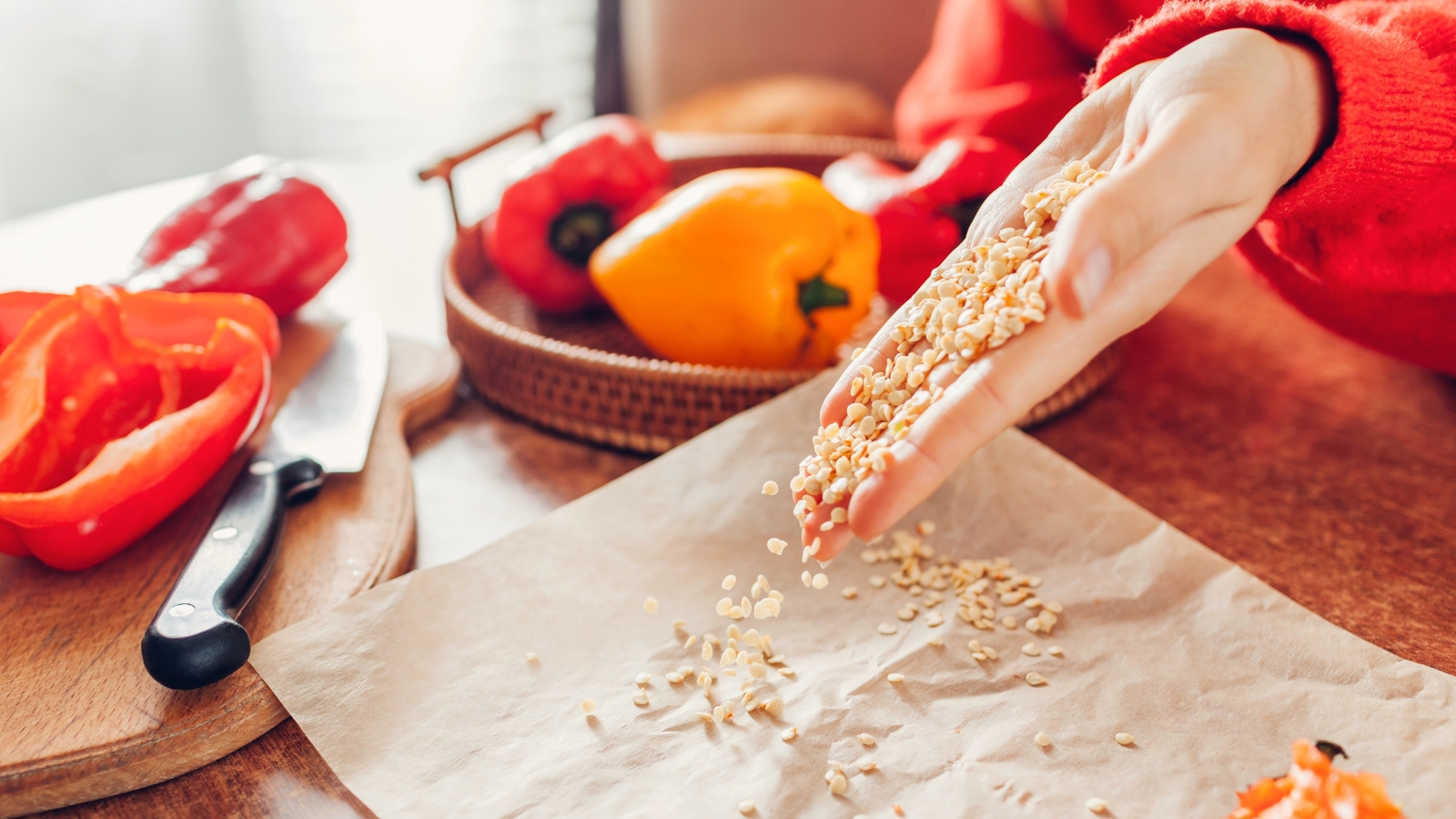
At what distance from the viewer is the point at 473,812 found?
1.85 feet

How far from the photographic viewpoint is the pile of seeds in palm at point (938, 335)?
60cm

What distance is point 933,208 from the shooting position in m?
1.17

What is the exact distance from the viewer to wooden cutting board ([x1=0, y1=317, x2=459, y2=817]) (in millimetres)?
574

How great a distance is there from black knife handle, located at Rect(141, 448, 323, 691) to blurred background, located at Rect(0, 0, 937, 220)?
1.67 metres

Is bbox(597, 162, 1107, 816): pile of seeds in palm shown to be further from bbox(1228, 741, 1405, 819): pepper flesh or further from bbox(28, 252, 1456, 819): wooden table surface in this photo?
bbox(28, 252, 1456, 819): wooden table surface

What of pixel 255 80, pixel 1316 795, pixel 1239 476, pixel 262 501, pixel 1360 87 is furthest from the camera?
pixel 255 80

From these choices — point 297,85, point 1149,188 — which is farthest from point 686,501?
point 297,85

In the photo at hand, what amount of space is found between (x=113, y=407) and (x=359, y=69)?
257cm

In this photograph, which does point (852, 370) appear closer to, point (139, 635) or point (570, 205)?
point (139, 635)

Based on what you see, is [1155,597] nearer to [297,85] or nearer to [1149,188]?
[1149,188]

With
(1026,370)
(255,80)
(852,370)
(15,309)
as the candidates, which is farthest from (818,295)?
(255,80)

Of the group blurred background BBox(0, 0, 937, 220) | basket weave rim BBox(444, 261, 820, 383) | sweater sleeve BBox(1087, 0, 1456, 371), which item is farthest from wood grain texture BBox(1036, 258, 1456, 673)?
blurred background BBox(0, 0, 937, 220)

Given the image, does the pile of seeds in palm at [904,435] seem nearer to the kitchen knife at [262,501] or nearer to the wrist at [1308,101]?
the wrist at [1308,101]

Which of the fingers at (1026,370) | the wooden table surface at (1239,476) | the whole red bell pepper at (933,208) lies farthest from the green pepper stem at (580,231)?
the fingers at (1026,370)
